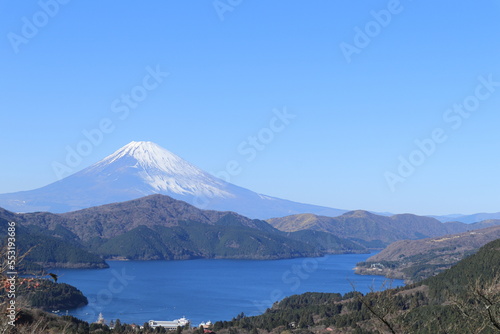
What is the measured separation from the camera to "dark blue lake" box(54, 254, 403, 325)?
4161 inches

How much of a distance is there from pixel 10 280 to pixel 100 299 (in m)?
115

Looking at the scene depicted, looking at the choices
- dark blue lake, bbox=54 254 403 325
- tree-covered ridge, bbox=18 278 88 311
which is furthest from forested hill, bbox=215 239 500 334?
tree-covered ridge, bbox=18 278 88 311

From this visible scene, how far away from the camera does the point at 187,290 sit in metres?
144

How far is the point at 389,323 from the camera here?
539 inches

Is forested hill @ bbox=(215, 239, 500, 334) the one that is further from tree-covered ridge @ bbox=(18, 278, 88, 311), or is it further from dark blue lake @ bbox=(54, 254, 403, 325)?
tree-covered ridge @ bbox=(18, 278, 88, 311)

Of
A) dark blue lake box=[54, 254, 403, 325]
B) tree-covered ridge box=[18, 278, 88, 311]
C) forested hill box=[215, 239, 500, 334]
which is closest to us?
forested hill box=[215, 239, 500, 334]

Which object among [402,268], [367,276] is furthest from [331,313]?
[402,268]

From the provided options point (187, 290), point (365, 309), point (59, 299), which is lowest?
point (187, 290)

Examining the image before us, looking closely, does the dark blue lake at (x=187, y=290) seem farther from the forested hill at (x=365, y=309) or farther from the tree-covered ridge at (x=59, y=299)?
the forested hill at (x=365, y=309)

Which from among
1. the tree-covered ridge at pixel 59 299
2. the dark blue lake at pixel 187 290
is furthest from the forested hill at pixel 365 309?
the tree-covered ridge at pixel 59 299

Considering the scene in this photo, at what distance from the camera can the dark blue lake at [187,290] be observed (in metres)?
106

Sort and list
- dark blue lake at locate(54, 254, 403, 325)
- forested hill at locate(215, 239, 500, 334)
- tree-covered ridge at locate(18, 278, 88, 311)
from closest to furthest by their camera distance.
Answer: forested hill at locate(215, 239, 500, 334)
tree-covered ridge at locate(18, 278, 88, 311)
dark blue lake at locate(54, 254, 403, 325)

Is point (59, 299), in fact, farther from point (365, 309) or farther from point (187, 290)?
point (365, 309)

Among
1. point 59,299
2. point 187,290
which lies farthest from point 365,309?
point 187,290
